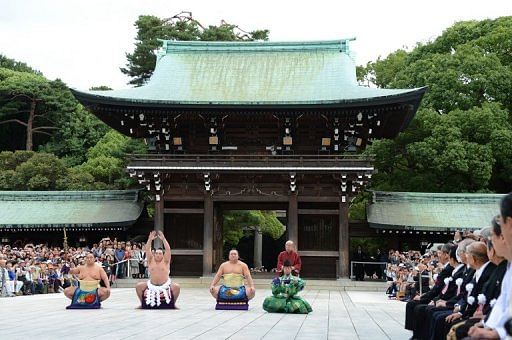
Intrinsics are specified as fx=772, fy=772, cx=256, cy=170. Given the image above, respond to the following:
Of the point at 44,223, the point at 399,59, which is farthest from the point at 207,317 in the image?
the point at 399,59

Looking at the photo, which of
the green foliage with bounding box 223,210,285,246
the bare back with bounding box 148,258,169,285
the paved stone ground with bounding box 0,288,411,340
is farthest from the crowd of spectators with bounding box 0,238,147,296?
the green foliage with bounding box 223,210,285,246

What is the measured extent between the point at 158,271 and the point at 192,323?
2.63 meters

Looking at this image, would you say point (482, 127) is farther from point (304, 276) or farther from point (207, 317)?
point (207, 317)

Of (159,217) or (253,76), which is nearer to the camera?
(159,217)

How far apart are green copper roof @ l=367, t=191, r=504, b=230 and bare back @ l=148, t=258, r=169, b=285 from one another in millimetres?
15952

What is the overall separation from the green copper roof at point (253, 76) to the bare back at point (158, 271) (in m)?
13.7

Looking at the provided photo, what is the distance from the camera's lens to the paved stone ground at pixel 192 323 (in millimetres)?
10258

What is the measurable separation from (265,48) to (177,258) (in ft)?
33.8

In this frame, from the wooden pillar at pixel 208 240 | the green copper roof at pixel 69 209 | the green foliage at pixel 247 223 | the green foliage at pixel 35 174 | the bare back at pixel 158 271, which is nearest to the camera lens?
the bare back at pixel 158 271

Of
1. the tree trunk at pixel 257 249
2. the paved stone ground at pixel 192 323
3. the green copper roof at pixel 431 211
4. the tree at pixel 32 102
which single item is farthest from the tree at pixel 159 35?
the paved stone ground at pixel 192 323

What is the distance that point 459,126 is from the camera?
37.9 metres

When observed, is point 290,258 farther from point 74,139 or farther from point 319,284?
point 74,139

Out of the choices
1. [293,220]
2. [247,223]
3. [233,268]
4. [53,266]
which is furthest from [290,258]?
[247,223]

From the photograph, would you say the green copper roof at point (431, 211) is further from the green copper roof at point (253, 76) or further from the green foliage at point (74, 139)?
the green foliage at point (74, 139)
